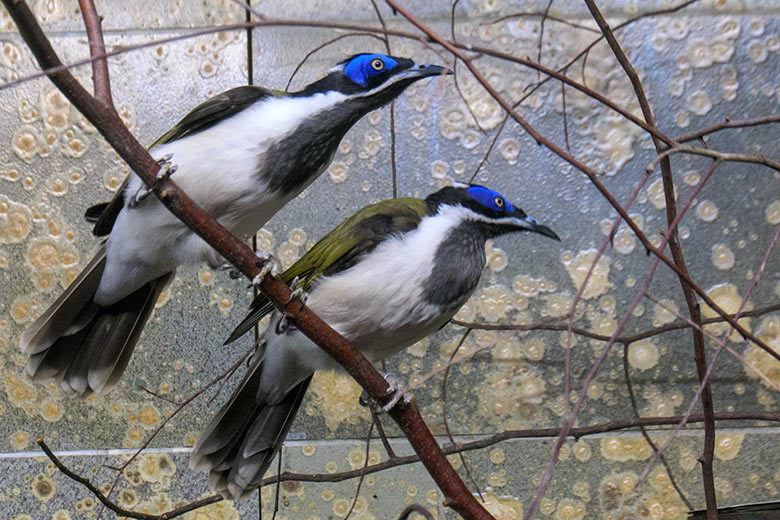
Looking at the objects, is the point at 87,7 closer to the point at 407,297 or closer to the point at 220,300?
the point at 407,297

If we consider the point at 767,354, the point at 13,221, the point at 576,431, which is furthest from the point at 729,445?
the point at 13,221

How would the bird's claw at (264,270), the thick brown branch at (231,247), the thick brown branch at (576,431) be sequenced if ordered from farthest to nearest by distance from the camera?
the thick brown branch at (576,431), the bird's claw at (264,270), the thick brown branch at (231,247)

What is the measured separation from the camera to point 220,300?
1.77 m

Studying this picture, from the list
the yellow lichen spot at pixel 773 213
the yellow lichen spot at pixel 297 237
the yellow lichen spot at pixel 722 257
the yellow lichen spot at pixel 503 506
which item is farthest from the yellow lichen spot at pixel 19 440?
the yellow lichen spot at pixel 773 213

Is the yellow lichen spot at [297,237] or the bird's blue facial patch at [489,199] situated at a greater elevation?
the bird's blue facial patch at [489,199]

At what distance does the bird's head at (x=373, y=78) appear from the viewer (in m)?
1.08

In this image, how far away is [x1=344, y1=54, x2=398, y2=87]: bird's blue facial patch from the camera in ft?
3.57

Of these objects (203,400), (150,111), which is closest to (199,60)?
(150,111)

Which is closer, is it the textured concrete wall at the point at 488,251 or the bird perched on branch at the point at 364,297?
the bird perched on branch at the point at 364,297

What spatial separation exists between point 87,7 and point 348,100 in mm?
397

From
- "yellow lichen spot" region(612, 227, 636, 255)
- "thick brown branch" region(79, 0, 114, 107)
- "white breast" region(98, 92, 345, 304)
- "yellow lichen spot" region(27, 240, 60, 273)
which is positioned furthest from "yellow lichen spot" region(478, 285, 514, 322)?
"thick brown branch" region(79, 0, 114, 107)

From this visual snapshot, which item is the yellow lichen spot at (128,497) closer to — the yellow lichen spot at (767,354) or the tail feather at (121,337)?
the tail feather at (121,337)

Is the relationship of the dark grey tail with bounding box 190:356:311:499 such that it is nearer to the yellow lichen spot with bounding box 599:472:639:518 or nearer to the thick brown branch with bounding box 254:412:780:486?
the thick brown branch with bounding box 254:412:780:486

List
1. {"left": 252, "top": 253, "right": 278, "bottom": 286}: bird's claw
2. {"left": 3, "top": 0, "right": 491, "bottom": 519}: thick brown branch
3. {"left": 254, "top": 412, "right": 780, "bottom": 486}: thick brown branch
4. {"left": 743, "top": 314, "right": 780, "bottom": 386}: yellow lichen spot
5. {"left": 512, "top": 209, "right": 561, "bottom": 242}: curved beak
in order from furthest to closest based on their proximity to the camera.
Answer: {"left": 743, "top": 314, "right": 780, "bottom": 386}: yellow lichen spot → {"left": 512, "top": 209, "right": 561, "bottom": 242}: curved beak → {"left": 254, "top": 412, "right": 780, "bottom": 486}: thick brown branch → {"left": 252, "top": 253, "right": 278, "bottom": 286}: bird's claw → {"left": 3, "top": 0, "right": 491, "bottom": 519}: thick brown branch
